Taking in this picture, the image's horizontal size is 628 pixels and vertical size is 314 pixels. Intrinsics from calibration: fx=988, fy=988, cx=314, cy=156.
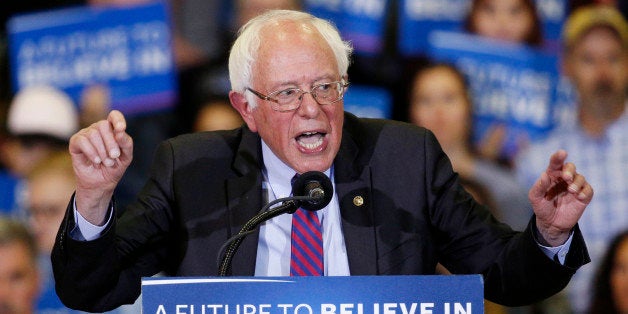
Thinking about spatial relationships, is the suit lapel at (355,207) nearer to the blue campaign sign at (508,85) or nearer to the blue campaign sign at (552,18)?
the blue campaign sign at (508,85)

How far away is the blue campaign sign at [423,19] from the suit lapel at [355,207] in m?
1.85

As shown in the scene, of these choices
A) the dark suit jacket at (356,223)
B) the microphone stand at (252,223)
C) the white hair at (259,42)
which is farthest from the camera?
the white hair at (259,42)

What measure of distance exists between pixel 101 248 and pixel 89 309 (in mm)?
214

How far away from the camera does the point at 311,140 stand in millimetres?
2408

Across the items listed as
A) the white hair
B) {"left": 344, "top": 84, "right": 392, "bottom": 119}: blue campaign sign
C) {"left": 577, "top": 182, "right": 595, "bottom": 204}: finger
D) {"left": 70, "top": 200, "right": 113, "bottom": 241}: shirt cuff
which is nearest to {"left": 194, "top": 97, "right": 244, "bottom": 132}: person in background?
{"left": 344, "top": 84, "right": 392, "bottom": 119}: blue campaign sign

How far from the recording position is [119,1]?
4.32 metres

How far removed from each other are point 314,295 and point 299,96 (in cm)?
72

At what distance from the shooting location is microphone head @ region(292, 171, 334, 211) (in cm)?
202

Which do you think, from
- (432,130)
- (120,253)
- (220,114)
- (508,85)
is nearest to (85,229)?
(120,253)

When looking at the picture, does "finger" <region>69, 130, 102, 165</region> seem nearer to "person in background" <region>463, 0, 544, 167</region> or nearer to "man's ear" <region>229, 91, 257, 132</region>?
"man's ear" <region>229, 91, 257, 132</region>

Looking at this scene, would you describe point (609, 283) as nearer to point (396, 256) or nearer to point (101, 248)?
point (396, 256)

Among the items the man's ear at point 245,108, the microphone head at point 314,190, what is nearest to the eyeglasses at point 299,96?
the man's ear at point 245,108

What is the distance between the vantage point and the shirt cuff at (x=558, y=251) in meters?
2.27

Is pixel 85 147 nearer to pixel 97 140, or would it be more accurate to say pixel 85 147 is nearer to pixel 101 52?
pixel 97 140
